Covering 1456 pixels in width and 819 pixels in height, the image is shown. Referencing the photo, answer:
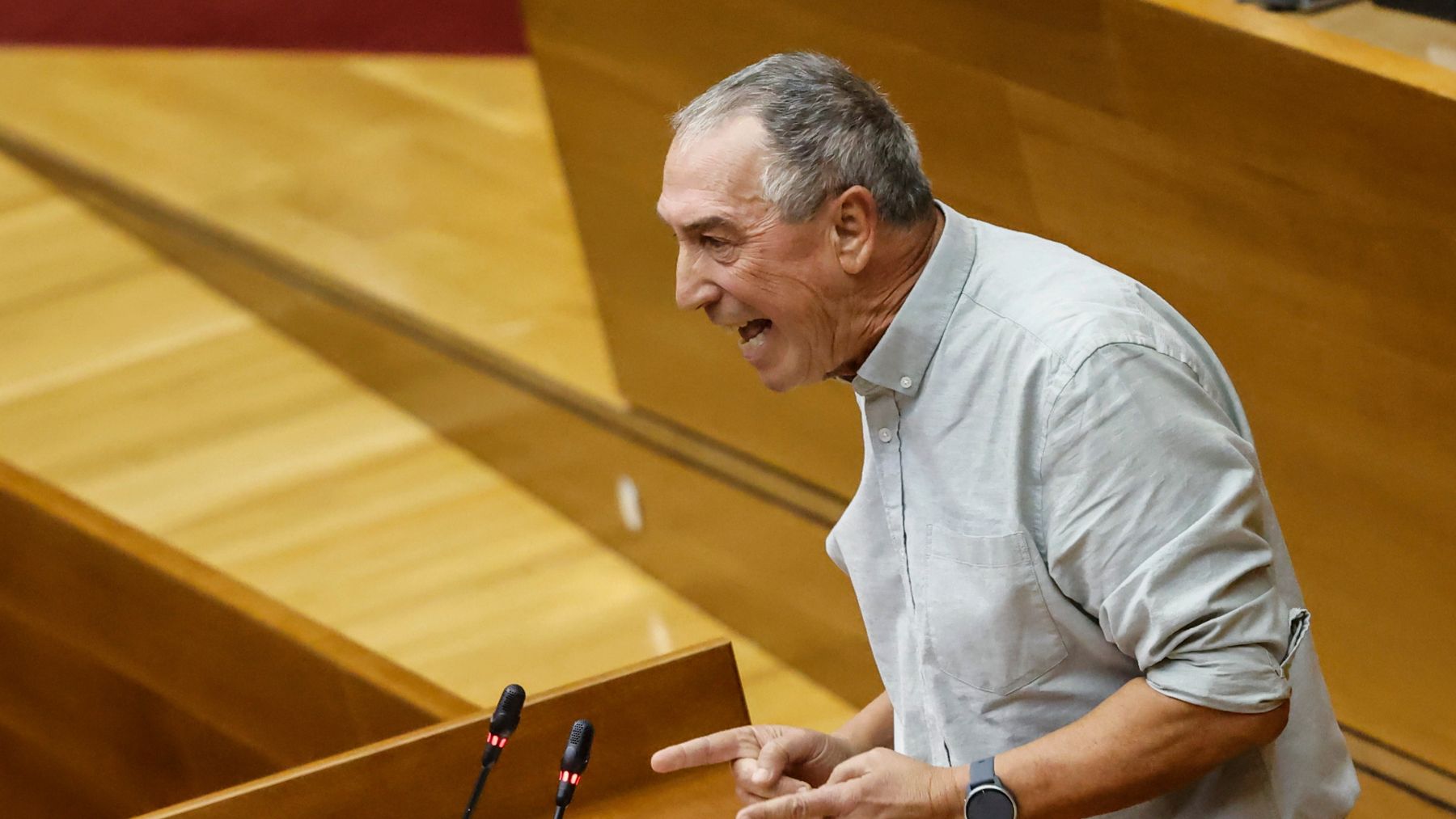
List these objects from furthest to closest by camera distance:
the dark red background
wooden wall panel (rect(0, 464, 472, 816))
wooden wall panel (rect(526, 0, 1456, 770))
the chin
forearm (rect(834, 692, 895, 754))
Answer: the dark red background < wooden wall panel (rect(0, 464, 472, 816)) < wooden wall panel (rect(526, 0, 1456, 770)) < forearm (rect(834, 692, 895, 754)) < the chin

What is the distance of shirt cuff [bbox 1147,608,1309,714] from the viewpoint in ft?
2.35

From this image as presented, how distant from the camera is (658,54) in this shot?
4.95 feet

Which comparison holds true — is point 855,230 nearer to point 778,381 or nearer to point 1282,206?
point 778,381

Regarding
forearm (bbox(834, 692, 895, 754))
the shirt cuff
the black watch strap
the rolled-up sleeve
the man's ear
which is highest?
the man's ear

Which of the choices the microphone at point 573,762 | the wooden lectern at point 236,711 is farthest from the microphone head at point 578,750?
the wooden lectern at point 236,711

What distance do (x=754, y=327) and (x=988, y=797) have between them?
21cm

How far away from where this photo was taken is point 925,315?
0.79 meters

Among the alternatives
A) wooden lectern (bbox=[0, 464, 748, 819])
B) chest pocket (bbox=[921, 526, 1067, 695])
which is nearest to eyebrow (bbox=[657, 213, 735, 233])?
chest pocket (bbox=[921, 526, 1067, 695])

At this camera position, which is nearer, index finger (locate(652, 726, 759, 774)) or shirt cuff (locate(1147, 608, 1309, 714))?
shirt cuff (locate(1147, 608, 1309, 714))

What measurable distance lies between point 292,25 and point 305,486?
836 mm

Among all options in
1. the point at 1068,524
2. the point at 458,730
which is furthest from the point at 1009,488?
the point at 458,730

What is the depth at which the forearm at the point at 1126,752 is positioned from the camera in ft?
2.40

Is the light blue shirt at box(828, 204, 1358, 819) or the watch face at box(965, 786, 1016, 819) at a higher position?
the light blue shirt at box(828, 204, 1358, 819)

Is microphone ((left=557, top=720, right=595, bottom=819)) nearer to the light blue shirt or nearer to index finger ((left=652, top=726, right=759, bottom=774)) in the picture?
index finger ((left=652, top=726, right=759, bottom=774))
